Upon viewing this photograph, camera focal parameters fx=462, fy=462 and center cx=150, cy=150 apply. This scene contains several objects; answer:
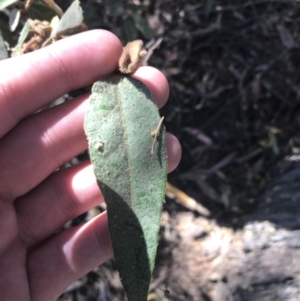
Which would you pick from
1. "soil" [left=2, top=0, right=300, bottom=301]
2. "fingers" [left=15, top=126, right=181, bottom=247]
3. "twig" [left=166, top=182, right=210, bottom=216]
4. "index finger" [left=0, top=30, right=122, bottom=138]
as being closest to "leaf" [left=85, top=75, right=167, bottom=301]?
"index finger" [left=0, top=30, right=122, bottom=138]

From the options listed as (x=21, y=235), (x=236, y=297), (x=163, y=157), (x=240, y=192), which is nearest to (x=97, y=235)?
(x=21, y=235)

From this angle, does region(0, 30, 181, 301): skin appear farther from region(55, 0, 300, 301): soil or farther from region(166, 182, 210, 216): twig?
region(166, 182, 210, 216): twig

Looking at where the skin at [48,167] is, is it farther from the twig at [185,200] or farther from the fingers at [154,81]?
the twig at [185,200]

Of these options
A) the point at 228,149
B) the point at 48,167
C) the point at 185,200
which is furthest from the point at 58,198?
the point at 228,149

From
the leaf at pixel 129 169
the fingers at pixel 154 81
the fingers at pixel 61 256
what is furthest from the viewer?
the fingers at pixel 61 256

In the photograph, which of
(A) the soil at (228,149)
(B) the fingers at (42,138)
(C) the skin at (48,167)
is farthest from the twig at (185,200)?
(B) the fingers at (42,138)

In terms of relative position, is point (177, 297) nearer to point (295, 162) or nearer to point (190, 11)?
point (295, 162)

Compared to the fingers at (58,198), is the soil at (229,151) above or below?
below
